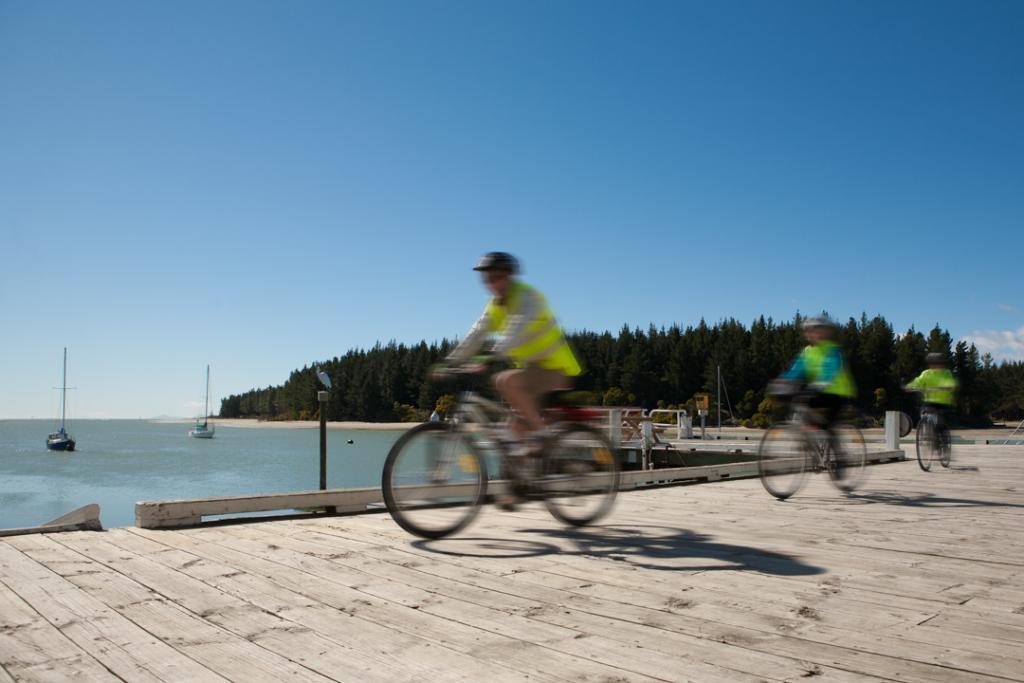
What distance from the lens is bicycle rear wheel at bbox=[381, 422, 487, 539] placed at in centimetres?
459

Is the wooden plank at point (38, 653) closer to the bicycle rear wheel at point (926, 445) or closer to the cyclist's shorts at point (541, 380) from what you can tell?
the cyclist's shorts at point (541, 380)

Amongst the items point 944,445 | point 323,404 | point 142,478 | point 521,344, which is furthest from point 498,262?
point 142,478

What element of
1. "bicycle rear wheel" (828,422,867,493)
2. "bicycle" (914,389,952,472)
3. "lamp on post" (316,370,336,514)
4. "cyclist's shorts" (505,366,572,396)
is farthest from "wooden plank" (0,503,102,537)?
"bicycle" (914,389,952,472)

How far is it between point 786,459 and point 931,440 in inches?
185

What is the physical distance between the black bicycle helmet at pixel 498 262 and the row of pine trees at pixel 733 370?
83978mm

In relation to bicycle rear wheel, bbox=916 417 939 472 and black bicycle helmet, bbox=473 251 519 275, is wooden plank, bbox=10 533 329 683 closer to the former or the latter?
black bicycle helmet, bbox=473 251 519 275

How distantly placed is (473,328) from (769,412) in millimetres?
86557

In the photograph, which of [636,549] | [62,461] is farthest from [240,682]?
[62,461]

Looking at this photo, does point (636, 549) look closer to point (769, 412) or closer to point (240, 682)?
point (240, 682)

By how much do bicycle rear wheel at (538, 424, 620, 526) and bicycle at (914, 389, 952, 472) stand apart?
7.16 meters

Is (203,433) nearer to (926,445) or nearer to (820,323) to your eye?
(926,445)

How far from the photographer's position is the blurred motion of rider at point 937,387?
32.6 feet

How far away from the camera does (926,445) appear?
10.8 meters

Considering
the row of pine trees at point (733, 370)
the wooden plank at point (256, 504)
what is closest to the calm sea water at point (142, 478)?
the wooden plank at point (256, 504)
